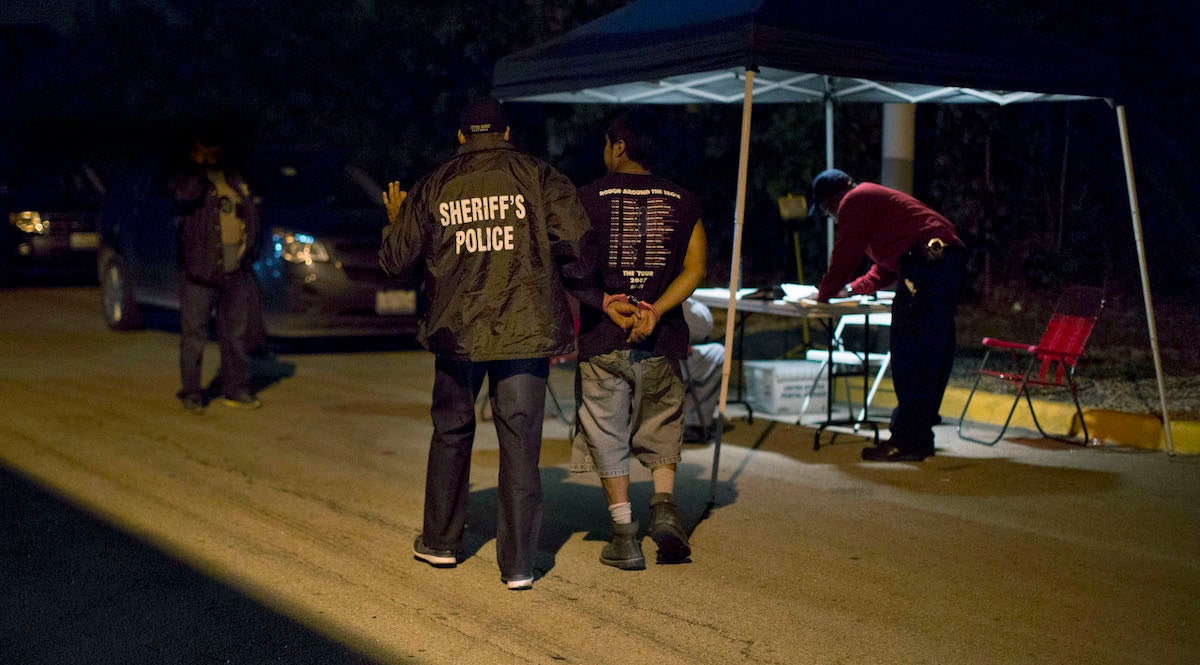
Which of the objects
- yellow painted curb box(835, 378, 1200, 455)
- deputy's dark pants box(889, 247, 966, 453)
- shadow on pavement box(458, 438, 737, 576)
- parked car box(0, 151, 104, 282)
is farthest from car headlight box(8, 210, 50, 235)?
deputy's dark pants box(889, 247, 966, 453)

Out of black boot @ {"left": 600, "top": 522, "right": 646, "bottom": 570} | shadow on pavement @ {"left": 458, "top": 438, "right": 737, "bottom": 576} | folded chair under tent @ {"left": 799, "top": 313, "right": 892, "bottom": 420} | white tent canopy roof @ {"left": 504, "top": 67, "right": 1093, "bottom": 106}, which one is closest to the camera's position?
black boot @ {"left": 600, "top": 522, "right": 646, "bottom": 570}

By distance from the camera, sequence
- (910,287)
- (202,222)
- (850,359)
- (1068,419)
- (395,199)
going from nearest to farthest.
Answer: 1. (395,199)
2. (910,287)
3. (1068,419)
4. (850,359)
5. (202,222)

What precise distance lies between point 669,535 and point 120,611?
7.15ft

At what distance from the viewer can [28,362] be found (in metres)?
12.4

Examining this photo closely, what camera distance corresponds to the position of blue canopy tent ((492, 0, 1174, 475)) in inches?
285

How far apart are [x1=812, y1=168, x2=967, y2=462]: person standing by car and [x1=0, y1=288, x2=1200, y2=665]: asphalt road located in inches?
11.0

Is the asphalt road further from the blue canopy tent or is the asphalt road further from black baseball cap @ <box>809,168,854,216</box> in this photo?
black baseball cap @ <box>809,168,854,216</box>

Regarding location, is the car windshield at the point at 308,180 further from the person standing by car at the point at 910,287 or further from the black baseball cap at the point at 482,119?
the black baseball cap at the point at 482,119

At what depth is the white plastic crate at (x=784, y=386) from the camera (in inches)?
388

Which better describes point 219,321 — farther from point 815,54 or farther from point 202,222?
point 815,54

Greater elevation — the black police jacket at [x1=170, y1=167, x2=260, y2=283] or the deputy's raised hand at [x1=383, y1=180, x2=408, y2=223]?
the deputy's raised hand at [x1=383, y1=180, x2=408, y2=223]

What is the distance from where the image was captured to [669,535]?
5.96 meters

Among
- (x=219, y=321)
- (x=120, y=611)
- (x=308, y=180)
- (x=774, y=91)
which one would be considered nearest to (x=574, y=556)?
(x=120, y=611)

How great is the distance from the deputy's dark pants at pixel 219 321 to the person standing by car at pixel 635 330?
15.2 ft
